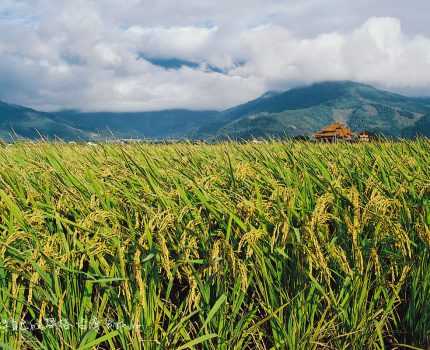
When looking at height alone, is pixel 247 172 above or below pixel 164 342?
above

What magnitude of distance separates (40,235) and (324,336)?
206 cm

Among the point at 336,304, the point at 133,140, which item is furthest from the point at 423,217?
the point at 133,140

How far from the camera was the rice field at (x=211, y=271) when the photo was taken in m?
2.59

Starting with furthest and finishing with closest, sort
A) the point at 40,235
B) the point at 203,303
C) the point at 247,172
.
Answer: the point at 247,172
the point at 40,235
the point at 203,303

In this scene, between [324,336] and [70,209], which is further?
[70,209]

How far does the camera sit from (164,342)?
2631mm

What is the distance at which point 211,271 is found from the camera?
2.71 meters

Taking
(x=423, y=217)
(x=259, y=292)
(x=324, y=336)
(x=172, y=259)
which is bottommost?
(x=324, y=336)

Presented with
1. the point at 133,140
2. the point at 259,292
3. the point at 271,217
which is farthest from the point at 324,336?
the point at 133,140

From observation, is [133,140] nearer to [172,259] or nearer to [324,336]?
[172,259]

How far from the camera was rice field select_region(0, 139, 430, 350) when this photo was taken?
259 cm

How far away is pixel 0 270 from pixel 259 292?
66.2 inches

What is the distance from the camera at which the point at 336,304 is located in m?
2.77

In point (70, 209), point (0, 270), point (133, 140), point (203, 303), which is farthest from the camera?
point (133, 140)
